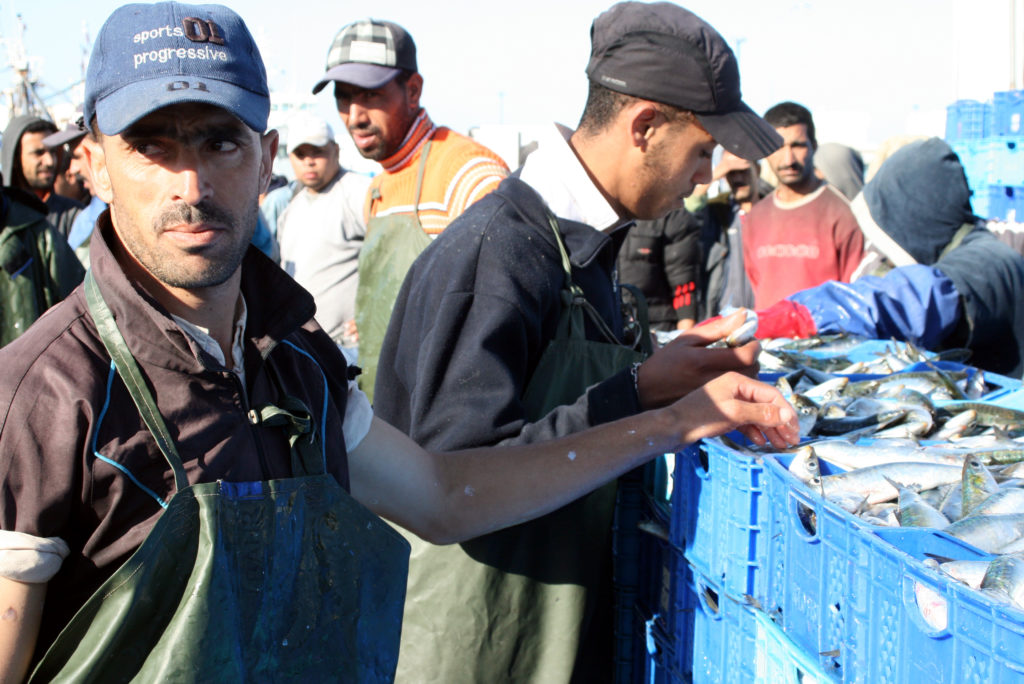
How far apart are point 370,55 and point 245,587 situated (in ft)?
13.1

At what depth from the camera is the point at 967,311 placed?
13.4ft

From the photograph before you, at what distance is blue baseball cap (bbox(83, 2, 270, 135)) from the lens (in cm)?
144

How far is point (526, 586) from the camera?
238cm

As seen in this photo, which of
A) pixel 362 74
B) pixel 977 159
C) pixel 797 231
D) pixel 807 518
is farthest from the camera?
pixel 797 231

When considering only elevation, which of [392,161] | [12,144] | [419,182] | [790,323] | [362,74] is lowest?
[790,323]

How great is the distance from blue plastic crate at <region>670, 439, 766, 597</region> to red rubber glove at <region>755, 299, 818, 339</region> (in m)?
1.94

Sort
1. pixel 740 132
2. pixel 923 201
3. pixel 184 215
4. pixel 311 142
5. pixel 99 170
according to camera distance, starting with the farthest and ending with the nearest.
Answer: pixel 311 142 → pixel 923 201 → pixel 740 132 → pixel 99 170 → pixel 184 215

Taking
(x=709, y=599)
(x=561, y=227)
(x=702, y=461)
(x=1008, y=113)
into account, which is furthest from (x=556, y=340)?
(x=1008, y=113)

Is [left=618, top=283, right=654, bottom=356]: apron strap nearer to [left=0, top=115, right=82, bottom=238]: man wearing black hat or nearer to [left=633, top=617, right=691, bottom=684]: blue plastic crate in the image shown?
[left=633, top=617, right=691, bottom=684]: blue plastic crate

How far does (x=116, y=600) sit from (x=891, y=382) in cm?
254

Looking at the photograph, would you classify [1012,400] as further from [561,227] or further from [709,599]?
[561,227]

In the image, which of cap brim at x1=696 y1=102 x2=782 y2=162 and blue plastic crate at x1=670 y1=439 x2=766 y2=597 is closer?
blue plastic crate at x1=670 y1=439 x2=766 y2=597

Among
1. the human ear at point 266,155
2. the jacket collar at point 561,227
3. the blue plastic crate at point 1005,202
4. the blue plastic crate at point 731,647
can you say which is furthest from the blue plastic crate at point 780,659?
the blue plastic crate at point 1005,202

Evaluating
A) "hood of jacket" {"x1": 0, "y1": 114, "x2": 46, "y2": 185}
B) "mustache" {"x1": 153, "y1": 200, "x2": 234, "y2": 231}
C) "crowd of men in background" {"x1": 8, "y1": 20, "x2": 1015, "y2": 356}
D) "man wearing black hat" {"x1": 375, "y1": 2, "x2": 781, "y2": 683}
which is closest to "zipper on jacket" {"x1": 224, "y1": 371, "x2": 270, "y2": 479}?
"mustache" {"x1": 153, "y1": 200, "x2": 234, "y2": 231}
